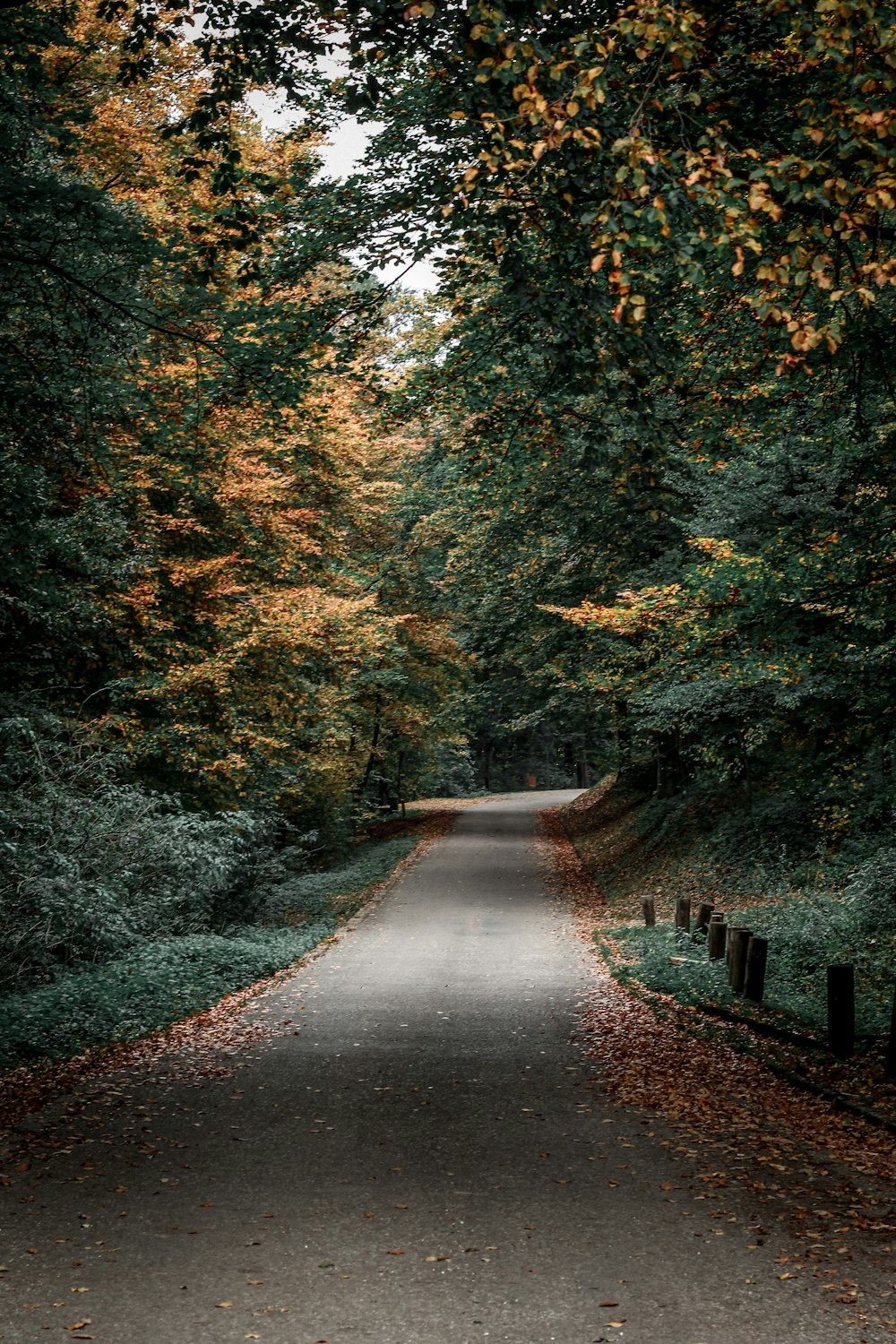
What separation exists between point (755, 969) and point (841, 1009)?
8.45 ft

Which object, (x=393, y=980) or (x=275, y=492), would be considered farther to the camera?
(x=275, y=492)

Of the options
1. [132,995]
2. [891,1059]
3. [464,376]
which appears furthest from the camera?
[132,995]

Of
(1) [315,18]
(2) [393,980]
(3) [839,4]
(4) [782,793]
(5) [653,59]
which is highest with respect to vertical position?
(1) [315,18]

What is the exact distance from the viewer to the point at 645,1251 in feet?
17.7

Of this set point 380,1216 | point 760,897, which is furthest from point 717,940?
point 380,1216

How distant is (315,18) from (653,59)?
2.73m

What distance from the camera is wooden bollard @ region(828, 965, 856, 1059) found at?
30.9 feet

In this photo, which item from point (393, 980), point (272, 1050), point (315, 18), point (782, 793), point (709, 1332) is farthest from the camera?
point (782, 793)

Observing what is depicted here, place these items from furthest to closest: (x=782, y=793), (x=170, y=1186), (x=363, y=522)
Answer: (x=363, y=522), (x=782, y=793), (x=170, y=1186)

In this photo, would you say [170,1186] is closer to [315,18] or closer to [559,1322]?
[559,1322]

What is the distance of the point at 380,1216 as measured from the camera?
593 centimetres

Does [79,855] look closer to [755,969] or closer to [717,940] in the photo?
[755,969]

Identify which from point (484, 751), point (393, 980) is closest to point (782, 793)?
point (393, 980)

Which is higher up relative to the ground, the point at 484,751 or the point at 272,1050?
the point at 484,751
